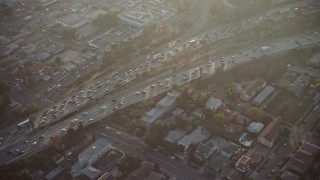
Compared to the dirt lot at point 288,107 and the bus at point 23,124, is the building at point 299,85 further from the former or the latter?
the bus at point 23,124

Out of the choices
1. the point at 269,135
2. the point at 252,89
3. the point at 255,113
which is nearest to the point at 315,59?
the point at 252,89

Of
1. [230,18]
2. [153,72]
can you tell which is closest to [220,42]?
[230,18]

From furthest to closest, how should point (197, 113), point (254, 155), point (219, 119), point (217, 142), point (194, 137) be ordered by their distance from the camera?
point (197, 113), point (219, 119), point (194, 137), point (217, 142), point (254, 155)

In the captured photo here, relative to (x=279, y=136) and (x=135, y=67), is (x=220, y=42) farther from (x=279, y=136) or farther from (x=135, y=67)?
(x=279, y=136)

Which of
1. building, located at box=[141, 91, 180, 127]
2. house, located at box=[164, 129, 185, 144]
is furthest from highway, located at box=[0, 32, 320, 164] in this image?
house, located at box=[164, 129, 185, 144]

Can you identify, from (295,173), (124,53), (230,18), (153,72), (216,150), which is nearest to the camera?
(295,173)

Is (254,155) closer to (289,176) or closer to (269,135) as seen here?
(269,135)

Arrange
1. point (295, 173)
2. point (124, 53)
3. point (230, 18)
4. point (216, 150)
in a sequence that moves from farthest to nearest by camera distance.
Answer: point (230, 18)
point (124, 53)
point (216, 150)
point (295, 173)

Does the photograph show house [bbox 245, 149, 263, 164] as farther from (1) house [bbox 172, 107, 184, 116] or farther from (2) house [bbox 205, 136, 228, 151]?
(1) house [bbox 172, 107, 184, 116]
